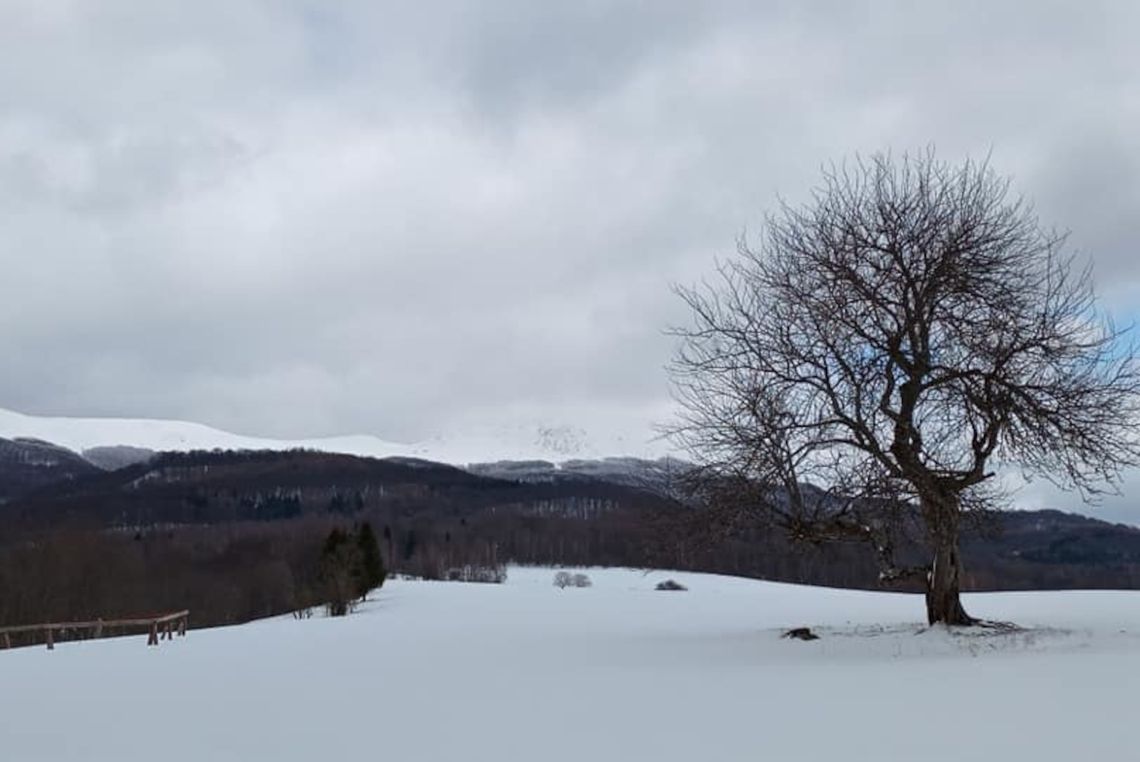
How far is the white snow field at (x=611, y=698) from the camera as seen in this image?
7625mm

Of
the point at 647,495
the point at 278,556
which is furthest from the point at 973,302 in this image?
the point at 278,556

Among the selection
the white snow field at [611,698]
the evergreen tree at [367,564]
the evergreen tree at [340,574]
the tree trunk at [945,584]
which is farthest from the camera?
the evergreen tree at [367,564]

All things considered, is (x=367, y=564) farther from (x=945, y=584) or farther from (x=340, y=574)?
(x=945, y=584)

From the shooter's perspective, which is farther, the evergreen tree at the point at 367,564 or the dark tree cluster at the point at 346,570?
the evergreen tree at the point at 367,564

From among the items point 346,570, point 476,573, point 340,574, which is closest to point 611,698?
point 340,574

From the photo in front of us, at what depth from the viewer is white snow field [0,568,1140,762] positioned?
300 inches

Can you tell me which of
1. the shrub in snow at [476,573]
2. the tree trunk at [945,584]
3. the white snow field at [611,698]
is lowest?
the shrub in snow at [476,573]

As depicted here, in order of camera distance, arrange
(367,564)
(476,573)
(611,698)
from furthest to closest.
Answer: (476,573) → (367,564) → (611,698)

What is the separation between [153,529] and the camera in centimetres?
15588

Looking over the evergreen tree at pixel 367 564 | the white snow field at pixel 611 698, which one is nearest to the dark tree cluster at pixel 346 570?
the evergreen tree at pixel 367 564

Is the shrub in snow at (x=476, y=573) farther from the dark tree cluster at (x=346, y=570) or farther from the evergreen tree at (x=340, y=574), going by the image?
the evergreen tree at (x=340, y=574)

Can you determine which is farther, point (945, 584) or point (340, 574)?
point (340, 574)

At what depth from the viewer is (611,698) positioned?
10070 mm

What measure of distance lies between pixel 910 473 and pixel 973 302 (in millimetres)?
3171
